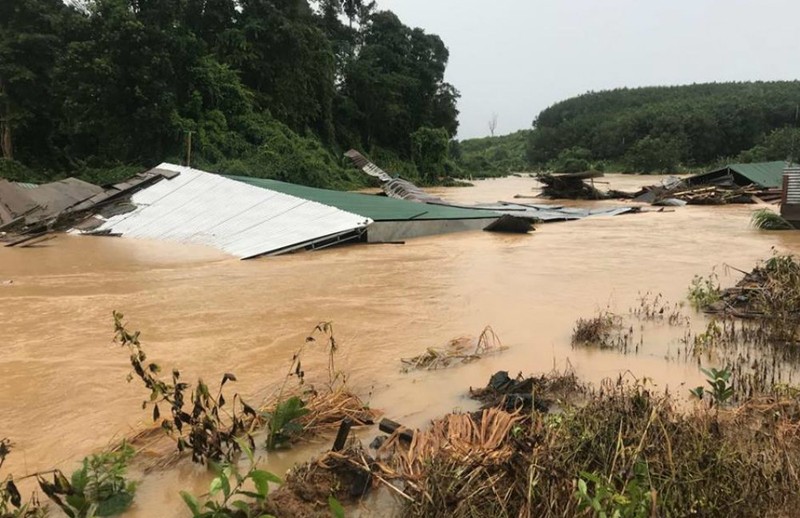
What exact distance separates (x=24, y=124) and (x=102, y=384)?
2336 cm

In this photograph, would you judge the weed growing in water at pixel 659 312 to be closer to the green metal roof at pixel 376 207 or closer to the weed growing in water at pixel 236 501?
the weed growing in water at pixel 236 501

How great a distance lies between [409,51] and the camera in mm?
39844

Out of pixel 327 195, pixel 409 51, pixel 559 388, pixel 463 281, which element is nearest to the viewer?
pixel 559 388

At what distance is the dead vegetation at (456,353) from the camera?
195 inches

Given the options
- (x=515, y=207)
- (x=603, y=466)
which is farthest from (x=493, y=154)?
(x=603, y=466)

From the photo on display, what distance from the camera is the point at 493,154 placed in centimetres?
8288

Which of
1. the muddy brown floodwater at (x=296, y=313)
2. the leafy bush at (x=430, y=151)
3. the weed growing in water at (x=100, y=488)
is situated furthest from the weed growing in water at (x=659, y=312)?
the leafy bush at (x=430, y=151)

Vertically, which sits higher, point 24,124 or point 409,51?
point 409,51

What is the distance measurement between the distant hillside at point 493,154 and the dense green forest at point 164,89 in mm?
21174

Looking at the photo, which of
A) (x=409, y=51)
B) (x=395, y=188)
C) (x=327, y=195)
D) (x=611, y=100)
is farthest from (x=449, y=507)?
(x=611, y=100)

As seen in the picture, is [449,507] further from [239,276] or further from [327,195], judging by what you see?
[327,195]

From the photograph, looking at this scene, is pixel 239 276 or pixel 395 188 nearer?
pixel 239 276

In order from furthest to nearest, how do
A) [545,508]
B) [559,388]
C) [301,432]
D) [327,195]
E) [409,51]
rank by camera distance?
[409,51]
[327,195]
[559,388]
[301,432]
[545,508]

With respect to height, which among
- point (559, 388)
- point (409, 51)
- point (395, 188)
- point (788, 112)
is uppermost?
point (409, 51)
